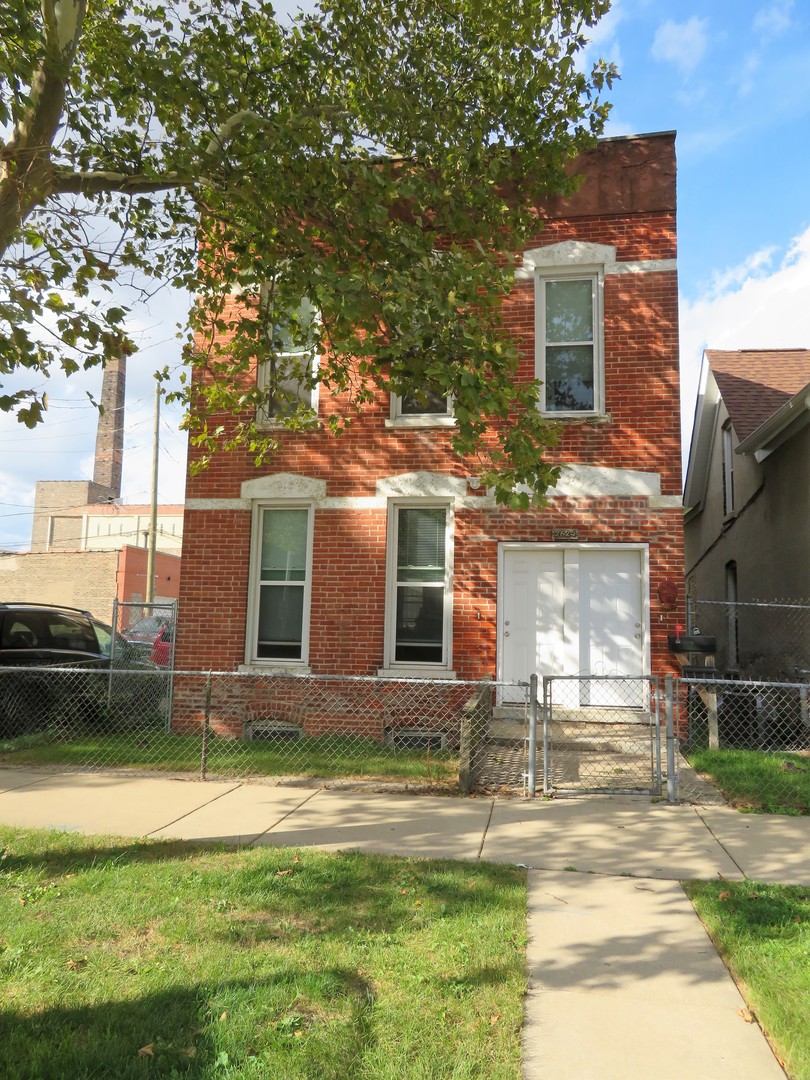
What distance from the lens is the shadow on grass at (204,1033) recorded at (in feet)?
9.82

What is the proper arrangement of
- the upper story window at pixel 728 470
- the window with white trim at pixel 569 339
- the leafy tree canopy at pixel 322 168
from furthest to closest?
the upper story window at pixel 728 470 < the window with white trim at pixel 569 339 < the leafy tree canopy at pixel 322 168

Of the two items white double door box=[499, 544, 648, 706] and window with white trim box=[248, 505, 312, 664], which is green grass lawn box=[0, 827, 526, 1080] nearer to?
white double door box=[499, 544, 648, 706]

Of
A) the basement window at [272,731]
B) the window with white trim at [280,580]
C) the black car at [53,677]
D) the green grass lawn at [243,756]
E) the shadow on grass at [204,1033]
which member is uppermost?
the window with white trim at [280,580]

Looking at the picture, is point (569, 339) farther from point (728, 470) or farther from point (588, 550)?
point (728, 470)

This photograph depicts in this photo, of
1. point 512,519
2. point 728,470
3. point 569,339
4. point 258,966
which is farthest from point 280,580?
point 728,470

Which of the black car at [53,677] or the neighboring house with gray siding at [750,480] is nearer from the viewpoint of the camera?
the black car at [53,677]

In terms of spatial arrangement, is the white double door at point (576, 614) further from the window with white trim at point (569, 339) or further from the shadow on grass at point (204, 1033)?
the shadow on grass at point (204, 1033)

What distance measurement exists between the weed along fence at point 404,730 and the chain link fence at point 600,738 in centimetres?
2

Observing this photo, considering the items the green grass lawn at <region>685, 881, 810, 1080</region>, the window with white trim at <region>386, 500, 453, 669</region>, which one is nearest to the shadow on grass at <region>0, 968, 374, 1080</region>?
the green grass lawn at <region>685, 881, 810, 1080</region>

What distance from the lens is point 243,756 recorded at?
366 inches

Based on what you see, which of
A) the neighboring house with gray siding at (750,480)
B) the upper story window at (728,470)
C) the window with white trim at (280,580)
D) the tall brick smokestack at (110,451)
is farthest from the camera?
the tall brick smokestack at (110,451)

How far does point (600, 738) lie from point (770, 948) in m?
5.48

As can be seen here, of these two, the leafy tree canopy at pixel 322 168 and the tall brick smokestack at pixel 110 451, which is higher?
the tall brick smokestack at pixel 110 451

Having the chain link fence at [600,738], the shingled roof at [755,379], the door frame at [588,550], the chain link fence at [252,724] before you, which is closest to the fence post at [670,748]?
the chain link fence at [600,738]
